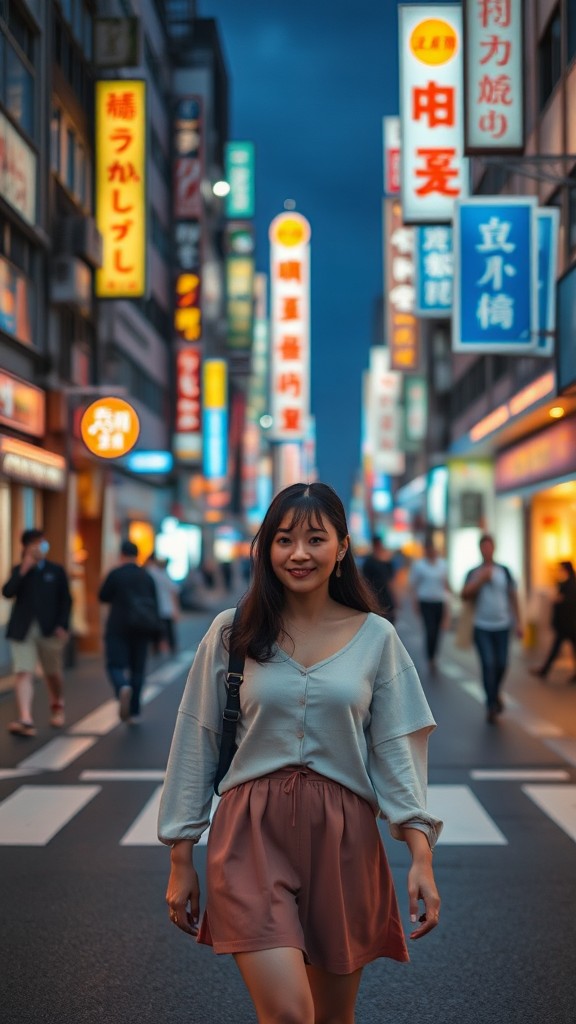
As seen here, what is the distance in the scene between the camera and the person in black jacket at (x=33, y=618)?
1203 centimetres

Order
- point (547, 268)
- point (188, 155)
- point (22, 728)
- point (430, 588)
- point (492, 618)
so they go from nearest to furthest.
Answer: point (22, 728)
point (492, 618)
point (547, 268)
point (430, 588)
point (188, 155)

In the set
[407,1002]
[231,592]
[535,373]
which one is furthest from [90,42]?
[231,592]

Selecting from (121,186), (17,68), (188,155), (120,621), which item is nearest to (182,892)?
(120,621)

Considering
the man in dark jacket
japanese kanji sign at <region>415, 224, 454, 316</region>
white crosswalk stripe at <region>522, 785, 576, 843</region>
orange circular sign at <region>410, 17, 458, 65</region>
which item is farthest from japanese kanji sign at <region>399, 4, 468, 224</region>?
white crosswalk stripe at <region>522, 785, 576, 843</region>

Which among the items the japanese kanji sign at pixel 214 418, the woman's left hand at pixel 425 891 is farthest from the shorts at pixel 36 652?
the japanese kanji sign at pixel 214 418

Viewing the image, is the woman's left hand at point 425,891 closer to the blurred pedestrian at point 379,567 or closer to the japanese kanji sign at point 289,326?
the blurred pedestrian at point 379,567

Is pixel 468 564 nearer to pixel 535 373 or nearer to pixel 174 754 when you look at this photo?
pixel 535 373

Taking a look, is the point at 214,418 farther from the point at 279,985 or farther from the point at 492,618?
the point at 279,985

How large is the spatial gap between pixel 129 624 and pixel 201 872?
19.6ft

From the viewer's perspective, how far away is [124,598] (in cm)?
1273

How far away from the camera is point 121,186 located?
79.5 ft

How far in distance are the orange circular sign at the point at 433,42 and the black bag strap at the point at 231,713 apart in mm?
15999

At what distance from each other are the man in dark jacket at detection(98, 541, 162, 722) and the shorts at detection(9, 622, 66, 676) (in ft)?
1.91

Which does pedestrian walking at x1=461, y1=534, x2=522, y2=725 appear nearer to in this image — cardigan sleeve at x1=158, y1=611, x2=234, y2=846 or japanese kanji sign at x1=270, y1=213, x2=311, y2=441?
cardigan sleeve at x1=158, y1=611, x2=234, y2=846
